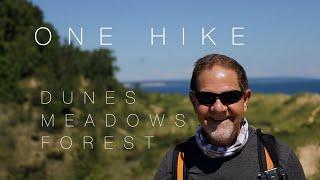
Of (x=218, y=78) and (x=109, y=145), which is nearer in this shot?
(x=218, y=78)

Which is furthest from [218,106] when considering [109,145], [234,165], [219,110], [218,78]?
[109,145]

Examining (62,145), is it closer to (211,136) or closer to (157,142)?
(157,142)

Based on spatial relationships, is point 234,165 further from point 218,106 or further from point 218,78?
point 218,78

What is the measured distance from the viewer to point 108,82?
2777 cm

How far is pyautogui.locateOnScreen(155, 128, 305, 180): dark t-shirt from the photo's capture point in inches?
108

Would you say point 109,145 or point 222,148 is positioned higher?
point 222,148

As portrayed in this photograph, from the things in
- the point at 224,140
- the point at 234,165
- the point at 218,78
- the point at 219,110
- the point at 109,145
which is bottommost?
the point at 109,145

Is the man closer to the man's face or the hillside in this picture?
the man's face

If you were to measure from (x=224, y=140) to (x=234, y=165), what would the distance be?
0.46 ft

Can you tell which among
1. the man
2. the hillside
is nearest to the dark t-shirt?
the man

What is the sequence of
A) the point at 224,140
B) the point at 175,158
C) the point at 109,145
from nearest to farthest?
the point at 224,140, the point at 175,158, the point at 109,145

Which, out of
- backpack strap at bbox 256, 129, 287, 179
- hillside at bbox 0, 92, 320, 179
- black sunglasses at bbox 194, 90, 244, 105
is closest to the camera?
backpack strap at bbox 256, 129, 287, 179

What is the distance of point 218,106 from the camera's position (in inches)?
108

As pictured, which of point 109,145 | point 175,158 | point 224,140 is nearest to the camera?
point 224,140
